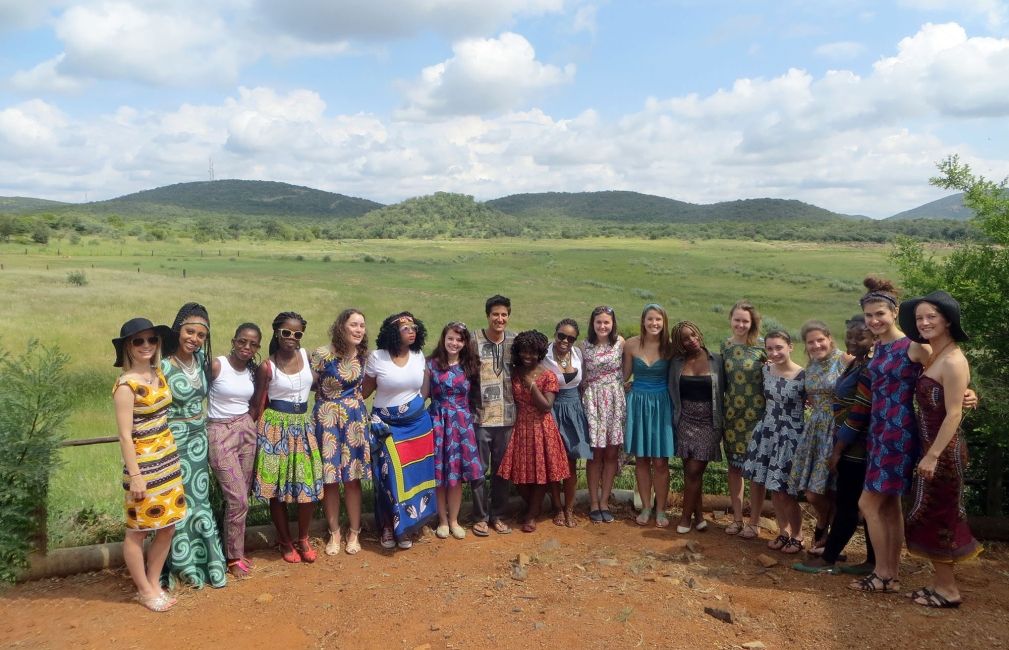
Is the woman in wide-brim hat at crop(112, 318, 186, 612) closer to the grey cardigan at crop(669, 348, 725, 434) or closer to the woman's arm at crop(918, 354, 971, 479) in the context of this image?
the grey cardigan at crop(669, 348, 725, 434)

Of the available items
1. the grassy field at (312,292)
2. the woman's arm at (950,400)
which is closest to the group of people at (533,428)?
the woman's arm at (950,400)

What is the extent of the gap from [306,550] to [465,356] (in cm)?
180

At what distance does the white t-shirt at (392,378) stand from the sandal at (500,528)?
1249 mm

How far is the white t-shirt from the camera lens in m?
5.27

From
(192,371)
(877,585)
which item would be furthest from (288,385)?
(877,585)

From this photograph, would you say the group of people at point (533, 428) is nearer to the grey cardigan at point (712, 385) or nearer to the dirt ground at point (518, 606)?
the grey cardigan at point (712, 385)

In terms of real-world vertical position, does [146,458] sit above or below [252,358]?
below

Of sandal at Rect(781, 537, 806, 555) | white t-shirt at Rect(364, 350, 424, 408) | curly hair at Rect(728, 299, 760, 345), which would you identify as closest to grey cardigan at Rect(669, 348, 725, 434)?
curly hair at Rect(728, 299, 760, 345)

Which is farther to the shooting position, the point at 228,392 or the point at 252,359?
the point at 252,359

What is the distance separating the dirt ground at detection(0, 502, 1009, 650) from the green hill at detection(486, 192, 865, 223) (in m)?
129

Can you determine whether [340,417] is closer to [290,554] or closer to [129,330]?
[290,554]

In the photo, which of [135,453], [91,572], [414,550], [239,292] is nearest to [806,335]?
[414,550]

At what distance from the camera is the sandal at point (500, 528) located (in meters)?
5.67

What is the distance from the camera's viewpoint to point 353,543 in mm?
5258
